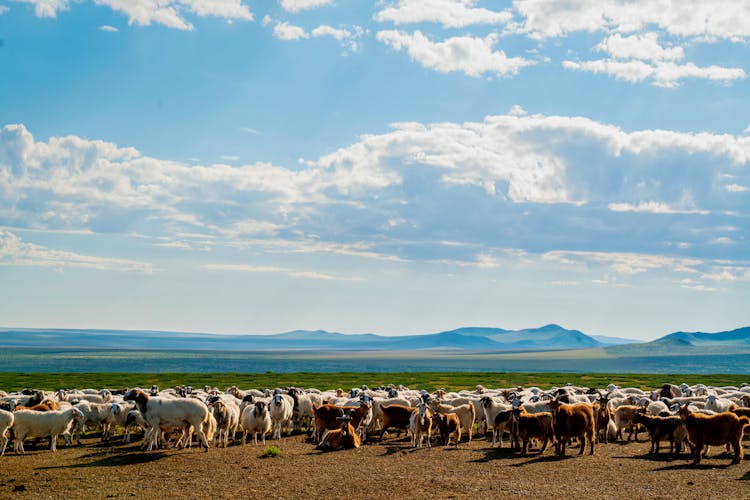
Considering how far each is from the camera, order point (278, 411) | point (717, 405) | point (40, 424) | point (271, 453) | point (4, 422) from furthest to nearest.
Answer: point (717, 405) < point (278, 411) < point (40, 424) < point (271, 453) < point (4, 422)

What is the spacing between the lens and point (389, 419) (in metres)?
27.0

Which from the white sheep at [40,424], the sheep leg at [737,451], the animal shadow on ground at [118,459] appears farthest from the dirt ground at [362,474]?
the white sheep at [40,424]

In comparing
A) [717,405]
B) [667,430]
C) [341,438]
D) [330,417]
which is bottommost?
[341,438]

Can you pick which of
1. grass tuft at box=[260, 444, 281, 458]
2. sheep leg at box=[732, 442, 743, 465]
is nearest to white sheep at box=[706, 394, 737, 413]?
sheep leg at box=[732, 442, 743, 465]

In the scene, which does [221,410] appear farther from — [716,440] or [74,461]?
[716,440]

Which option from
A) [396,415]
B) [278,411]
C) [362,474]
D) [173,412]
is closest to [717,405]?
[396,415]

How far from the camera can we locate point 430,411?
2638 centimetres

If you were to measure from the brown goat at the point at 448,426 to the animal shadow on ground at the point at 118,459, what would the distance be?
10102 millimetres

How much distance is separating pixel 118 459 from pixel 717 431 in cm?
1933

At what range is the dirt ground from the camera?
683 inches

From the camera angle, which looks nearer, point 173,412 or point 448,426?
point 173,412

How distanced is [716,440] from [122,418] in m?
21.5

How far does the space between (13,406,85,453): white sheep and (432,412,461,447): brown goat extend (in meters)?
13.3

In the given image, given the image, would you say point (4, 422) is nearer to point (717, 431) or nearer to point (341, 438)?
point (341, 438)
